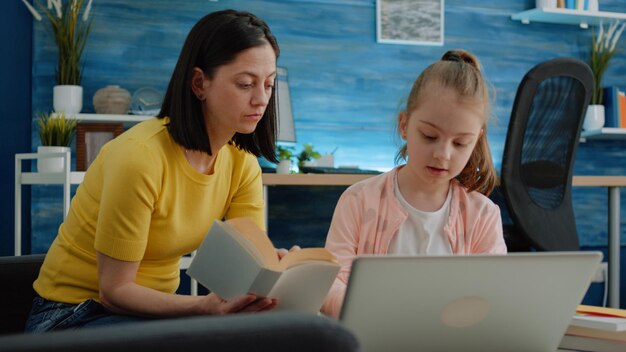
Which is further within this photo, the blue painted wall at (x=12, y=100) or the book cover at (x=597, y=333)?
the blue painted wall at (x=12, y=100)

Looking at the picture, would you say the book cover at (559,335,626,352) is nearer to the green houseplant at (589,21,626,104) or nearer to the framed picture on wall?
the framed picture on wall

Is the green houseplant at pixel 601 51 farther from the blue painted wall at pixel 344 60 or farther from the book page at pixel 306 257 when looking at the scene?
the book page at pixel 306 257

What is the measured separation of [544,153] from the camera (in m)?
2.74

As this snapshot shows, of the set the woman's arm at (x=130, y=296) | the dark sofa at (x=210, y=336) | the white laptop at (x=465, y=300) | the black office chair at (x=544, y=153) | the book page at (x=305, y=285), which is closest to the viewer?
the dark sofa at (x=210, y=336)

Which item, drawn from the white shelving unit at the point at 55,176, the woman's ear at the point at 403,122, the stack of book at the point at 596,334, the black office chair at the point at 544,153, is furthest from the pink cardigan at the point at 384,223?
the white shelving unit at the point at 55,176

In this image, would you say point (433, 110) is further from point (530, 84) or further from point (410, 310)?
point (530, 84)

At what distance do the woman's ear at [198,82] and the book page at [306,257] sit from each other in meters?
0.45

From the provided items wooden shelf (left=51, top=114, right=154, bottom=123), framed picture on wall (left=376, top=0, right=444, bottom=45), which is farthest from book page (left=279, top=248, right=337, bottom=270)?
framed picture on wall (left=376, top=0, right=444, bottom=45)

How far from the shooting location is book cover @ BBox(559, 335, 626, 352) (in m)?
1.17

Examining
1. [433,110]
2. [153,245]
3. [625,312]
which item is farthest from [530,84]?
[153,245]

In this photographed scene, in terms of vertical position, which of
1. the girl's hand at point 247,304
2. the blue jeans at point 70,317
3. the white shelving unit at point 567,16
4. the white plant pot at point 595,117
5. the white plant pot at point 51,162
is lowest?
the blue jeans at point 70,317

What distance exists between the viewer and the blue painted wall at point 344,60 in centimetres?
347

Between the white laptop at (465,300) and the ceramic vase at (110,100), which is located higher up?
the ceramic vase at (110,100)

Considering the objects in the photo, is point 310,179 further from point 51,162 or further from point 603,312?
point 603,312
